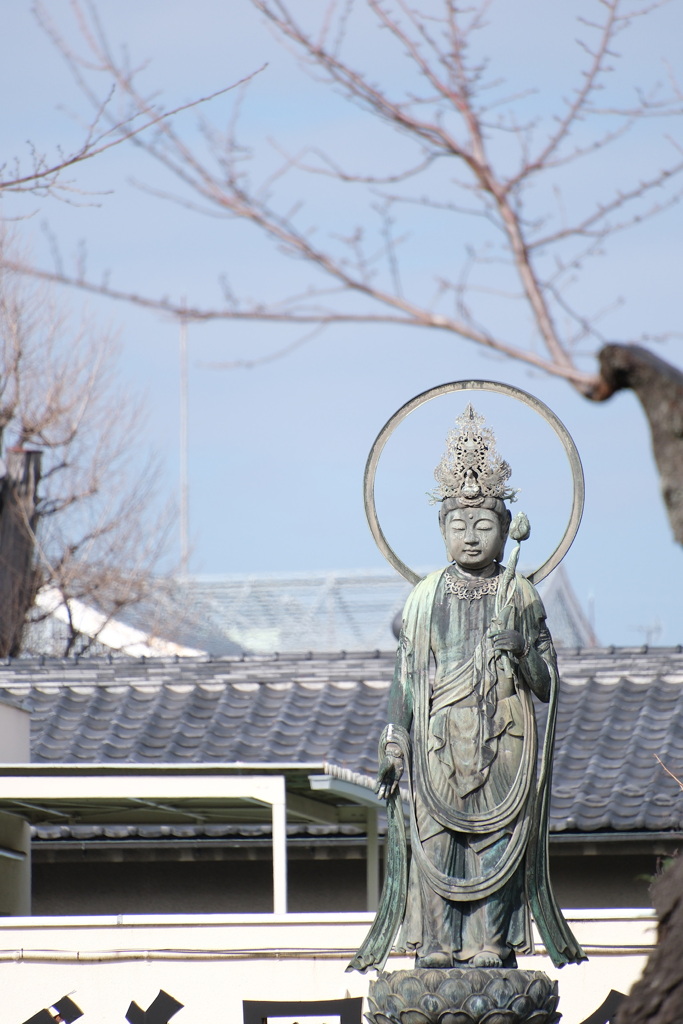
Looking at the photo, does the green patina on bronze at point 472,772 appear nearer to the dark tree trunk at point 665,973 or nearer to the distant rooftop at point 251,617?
the dark tree trunk at point 665,973

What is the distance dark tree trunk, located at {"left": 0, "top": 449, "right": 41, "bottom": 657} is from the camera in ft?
66.8

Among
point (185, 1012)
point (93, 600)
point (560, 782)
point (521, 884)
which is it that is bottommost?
point (185, 1012)

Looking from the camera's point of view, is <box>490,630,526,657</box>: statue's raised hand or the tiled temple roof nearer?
<box>490,630,526,657</box>: statue's raised hand

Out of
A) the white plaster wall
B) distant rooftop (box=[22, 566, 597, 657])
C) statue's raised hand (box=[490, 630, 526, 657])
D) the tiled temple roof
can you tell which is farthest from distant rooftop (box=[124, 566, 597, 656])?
statue's raised hand (box=[490, 630, 526, 657])

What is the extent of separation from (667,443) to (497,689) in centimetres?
372

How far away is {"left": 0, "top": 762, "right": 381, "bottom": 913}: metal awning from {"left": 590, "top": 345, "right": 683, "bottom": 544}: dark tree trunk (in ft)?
20.3

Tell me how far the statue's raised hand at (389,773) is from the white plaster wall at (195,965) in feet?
5.64

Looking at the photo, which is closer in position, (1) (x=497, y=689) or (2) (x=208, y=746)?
(1) (x=497, y=689)

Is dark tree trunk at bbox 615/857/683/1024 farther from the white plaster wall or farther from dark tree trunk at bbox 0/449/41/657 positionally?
dark tree trunk at bbox 0/449/41/657

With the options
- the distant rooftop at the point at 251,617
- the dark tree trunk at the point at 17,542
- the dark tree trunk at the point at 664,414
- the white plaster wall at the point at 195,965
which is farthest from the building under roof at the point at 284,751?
the distant rooftop at the point at 251,617

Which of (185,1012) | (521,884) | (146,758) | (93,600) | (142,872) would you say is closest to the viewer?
(521,884)

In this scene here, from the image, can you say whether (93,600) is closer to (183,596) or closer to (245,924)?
(183,596)

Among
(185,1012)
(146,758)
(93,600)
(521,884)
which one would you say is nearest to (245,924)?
(185,1012)

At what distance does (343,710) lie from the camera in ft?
45.7
